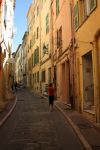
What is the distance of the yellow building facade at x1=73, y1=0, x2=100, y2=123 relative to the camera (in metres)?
12.3

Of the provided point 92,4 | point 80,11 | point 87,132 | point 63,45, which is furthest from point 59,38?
point 87,132

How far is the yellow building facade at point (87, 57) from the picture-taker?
485 inches

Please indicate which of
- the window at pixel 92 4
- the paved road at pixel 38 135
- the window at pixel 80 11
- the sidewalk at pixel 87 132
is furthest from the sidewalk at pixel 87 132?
the window at pixel 80 11

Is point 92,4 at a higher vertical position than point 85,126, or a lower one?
higher

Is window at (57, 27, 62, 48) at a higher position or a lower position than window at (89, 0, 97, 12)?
higher

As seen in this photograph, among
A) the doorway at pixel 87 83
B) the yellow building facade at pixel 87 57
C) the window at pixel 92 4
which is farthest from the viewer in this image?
the doorway at pixel 87 83

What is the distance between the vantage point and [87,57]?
15531 millimetres

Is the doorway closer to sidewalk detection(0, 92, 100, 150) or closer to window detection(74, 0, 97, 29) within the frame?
sidewalk detection(0, 92, 100, 150)

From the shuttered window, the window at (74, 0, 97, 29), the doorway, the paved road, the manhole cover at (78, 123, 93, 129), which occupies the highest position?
the window at (74, 0, 97, 29)

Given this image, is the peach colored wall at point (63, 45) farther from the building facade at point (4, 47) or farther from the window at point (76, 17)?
the building facade at point (4, 47)

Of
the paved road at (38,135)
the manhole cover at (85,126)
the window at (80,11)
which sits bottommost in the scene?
the paved road at (38,135)

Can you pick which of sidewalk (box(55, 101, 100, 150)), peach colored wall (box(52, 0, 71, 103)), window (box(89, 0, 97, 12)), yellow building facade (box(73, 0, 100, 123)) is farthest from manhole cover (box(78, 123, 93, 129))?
peach colored wall (box(52, 0, 71, 103))

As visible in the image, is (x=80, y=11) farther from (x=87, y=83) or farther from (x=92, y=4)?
(x=87, y=83)

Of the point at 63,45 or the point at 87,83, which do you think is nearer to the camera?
the point at 87,83
